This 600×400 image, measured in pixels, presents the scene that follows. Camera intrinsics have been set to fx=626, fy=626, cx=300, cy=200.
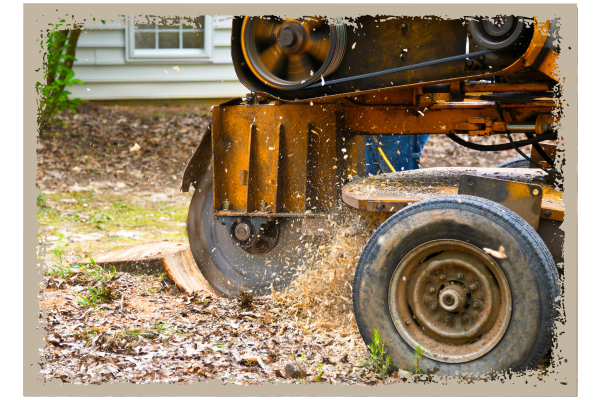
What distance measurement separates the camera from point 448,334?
3361mm

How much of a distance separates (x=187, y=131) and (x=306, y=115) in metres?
7.84

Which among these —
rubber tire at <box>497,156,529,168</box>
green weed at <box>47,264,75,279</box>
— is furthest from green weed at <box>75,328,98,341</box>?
rubber tire at <box>497,156,529,168</box>

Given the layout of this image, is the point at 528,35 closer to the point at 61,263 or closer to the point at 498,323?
the point at 498,323

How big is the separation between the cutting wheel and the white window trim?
7.83m

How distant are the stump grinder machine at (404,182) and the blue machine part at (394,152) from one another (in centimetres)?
51

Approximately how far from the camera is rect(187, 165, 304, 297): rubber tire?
4961 millimetres

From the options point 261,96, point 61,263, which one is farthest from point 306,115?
point 61,263

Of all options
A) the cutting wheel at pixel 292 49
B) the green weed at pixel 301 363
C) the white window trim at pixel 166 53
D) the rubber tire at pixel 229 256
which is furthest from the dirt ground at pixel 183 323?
the white window trim at pixel 166 53

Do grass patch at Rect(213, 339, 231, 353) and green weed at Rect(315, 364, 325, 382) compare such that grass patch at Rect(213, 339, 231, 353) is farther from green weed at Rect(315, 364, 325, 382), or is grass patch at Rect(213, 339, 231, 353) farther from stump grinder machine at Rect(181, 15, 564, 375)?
stump grinder machine at Rect(181, 15, 564, 375)

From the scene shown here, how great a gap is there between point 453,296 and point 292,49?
192cm

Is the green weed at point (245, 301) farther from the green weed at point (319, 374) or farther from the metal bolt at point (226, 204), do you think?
the green weed at point (319, 374)

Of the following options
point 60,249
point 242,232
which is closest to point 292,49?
point 242,232

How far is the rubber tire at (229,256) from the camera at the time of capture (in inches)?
195

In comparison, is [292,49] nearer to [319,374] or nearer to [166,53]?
[319,374]
